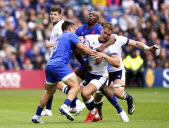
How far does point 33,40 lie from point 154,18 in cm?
705

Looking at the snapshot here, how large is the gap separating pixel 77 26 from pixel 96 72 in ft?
54.9

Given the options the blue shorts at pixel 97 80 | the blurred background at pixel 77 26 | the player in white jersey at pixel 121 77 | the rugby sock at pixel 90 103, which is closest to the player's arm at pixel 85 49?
the blue shorts at pixel 97 80

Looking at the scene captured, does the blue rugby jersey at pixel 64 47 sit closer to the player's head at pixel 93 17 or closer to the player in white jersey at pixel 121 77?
the player in white jersey at pixel 121 77

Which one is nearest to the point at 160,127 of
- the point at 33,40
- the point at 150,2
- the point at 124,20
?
the point at 33,40

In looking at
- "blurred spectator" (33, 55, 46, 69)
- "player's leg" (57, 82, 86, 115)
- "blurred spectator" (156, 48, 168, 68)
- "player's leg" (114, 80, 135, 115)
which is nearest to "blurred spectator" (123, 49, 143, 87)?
"blurred spectator" (156, 48, 168, 68)

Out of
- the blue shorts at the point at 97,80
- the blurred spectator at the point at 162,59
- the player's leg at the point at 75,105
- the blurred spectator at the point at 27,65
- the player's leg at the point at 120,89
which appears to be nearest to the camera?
the blue shorts at the point at 97,80

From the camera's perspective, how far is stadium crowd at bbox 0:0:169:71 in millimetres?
28938

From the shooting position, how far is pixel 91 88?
529 inches

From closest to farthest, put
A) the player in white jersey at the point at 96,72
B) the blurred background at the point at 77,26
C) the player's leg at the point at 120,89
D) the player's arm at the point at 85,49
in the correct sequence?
1. the player's arm at the point at 85,49
2. the player in white jersey at the point at 96,72
3. the player's leg at the point at 120,89
4. the blurred background at the point at 77,26

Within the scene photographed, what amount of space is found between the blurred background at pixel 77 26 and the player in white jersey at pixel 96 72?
49.1ft

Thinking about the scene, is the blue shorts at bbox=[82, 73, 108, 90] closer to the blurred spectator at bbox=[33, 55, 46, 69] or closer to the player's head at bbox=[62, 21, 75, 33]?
the player's head at bbox=[62, 21, 75, 33]

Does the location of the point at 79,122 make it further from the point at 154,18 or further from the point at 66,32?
the point at 154,18

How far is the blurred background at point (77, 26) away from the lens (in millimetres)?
28875

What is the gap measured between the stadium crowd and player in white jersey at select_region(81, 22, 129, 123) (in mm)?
14991
